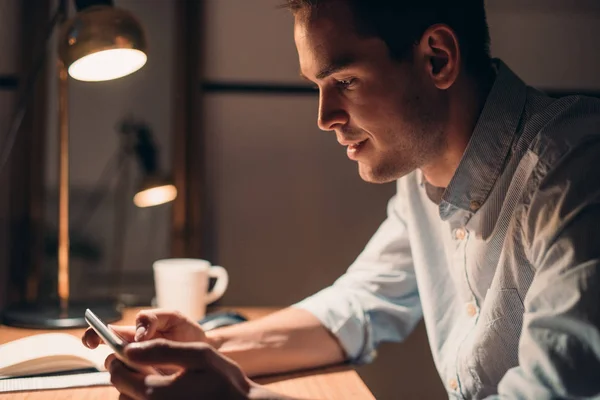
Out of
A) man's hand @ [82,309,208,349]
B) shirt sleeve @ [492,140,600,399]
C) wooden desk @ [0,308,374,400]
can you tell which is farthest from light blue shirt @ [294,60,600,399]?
man's hand @ [82,309,208,349]

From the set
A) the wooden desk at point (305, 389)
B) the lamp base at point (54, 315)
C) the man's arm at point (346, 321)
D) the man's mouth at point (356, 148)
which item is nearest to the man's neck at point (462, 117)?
the man's mouth at point (356, 148)

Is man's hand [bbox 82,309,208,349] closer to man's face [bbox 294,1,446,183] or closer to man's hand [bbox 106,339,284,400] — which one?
man's hand [bbox 106,339,284,400]

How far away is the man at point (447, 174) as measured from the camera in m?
0.75

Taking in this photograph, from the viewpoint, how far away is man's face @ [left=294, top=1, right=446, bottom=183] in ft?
2.88

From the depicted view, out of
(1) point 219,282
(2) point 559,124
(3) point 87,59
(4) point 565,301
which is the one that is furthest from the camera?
(1) point 219,282

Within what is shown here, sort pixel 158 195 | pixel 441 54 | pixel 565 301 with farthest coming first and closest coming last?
pixel 158 195 < pixel 441 54 < pixel 565 301

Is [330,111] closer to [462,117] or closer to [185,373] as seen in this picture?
[462,117]

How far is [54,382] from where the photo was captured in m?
0.80

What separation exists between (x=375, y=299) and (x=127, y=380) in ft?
1.67

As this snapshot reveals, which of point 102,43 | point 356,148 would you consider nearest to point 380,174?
point 356,148

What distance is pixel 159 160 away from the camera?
4.88 ft

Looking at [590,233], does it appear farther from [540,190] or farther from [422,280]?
[422,280]

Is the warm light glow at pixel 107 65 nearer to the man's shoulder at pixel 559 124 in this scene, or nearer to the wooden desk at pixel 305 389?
the wooden desk at pixel 305 389

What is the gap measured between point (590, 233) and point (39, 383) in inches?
A: 26.4
